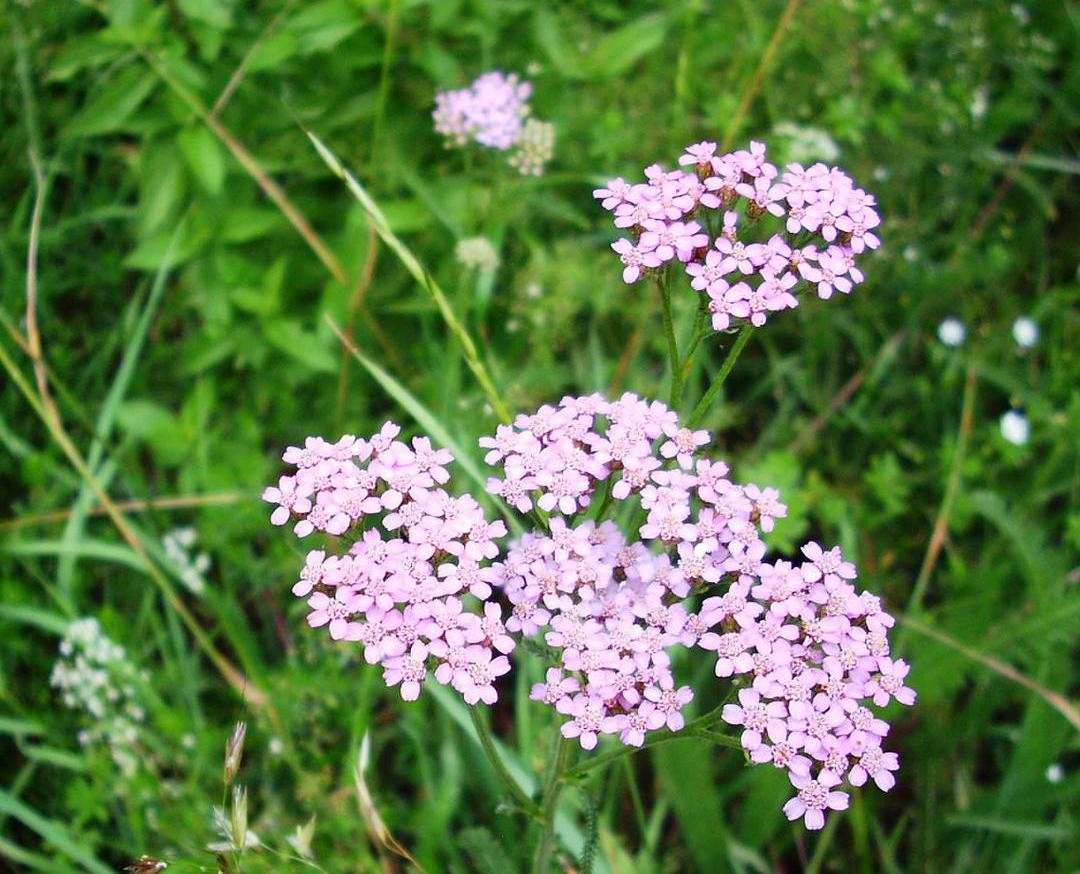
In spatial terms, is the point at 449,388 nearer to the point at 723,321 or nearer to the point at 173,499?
the point at 173,499

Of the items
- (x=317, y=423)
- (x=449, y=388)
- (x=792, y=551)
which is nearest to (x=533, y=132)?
(x=449, y=388)

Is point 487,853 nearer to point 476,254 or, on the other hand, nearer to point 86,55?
point 476,254

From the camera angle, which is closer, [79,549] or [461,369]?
[79,549]

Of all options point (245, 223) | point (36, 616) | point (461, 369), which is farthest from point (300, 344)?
point (36, 616)

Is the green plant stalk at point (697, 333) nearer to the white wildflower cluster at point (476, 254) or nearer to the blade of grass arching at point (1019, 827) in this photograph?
the white wildflower cluster at point (476, 254)

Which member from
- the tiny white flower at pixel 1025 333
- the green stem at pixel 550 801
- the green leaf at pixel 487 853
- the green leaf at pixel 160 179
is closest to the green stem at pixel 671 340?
the green stem at pixel 550 801

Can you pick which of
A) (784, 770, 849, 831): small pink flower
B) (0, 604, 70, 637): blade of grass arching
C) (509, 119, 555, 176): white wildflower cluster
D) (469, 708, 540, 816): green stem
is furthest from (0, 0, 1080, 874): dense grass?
(784, 770, 849, 831): small pink flower
